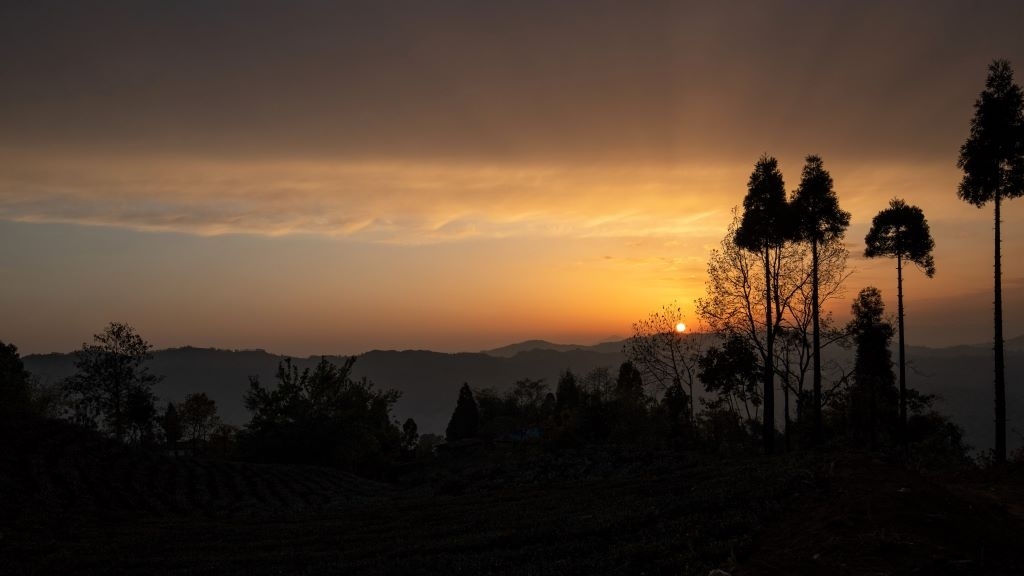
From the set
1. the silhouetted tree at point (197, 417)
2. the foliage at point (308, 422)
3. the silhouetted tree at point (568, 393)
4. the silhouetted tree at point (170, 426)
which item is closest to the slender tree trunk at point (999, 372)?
the foliage at point (308, 422)

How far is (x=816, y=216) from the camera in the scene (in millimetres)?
37844

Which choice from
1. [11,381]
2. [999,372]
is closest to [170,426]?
[11,381]

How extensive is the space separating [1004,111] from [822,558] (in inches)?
1146

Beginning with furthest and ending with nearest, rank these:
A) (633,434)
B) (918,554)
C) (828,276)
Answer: (633,434)
(828,276)
(918,554)

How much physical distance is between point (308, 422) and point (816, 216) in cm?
5747

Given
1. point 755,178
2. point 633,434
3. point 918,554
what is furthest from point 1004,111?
point 633,434

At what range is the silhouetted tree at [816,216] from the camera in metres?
37.6

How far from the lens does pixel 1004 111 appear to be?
95.2ft

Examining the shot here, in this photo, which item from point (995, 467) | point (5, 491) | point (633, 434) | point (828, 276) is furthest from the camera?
point (633, 434)

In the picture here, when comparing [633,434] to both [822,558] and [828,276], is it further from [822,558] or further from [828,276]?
[822,558]

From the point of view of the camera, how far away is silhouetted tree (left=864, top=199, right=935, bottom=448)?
130 feet

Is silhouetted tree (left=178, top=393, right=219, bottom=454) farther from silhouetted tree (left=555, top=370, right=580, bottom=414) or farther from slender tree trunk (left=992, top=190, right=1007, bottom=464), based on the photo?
slender tree trunk (left=992, top=190, right=1007, bottom=464)

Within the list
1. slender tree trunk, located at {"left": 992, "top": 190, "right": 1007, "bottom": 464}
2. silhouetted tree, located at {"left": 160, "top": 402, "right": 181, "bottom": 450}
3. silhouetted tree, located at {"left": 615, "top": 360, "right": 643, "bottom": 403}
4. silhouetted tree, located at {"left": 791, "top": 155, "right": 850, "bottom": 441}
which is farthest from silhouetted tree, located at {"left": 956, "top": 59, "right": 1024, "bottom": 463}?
silhouetted tree, located at {"left": 160, "top": 402, "right": 181, "bottom": 450}

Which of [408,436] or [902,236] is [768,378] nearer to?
[902,236]
